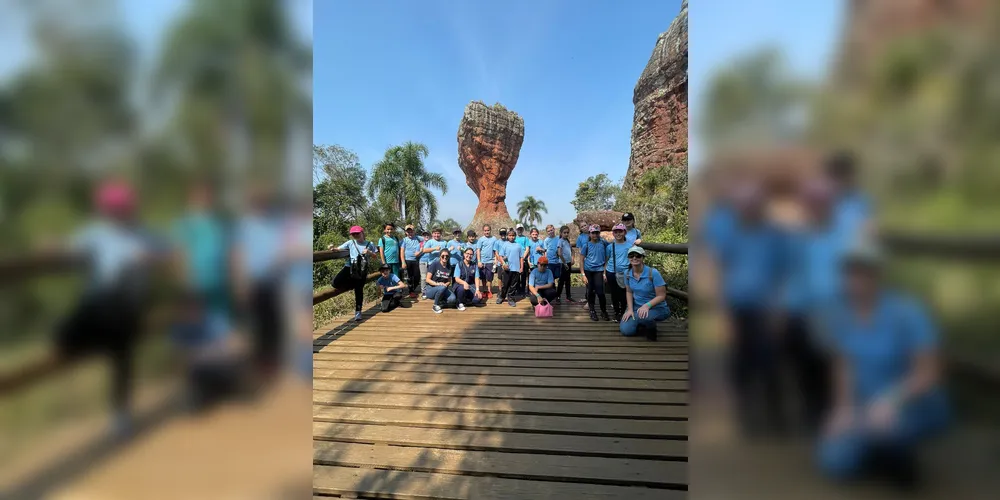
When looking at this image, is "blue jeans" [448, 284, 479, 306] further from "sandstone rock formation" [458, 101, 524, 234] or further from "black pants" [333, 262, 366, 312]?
"sandstone rock formation" [458, 101, 524, 234]

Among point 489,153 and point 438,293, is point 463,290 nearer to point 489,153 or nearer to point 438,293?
point 438,293

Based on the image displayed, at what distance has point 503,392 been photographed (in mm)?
2873

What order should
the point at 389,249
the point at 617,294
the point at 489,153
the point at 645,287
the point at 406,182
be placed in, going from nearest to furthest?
the point at 645,287 < the point at 617,294 < the point at 389,249 < the point at 406,182 < the point at 489,153

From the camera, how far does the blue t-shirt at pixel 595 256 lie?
17.5ft

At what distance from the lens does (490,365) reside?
3463 millimetres

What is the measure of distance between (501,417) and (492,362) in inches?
40.4

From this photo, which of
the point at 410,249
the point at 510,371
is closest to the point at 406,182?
the point at 410,249

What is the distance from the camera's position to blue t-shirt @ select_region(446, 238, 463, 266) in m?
6.37
